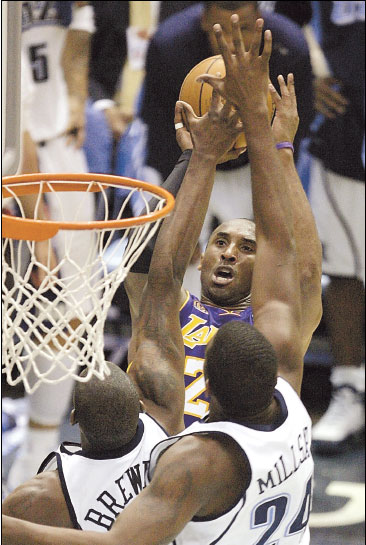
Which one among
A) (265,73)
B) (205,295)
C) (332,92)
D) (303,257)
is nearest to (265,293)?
(303,257)

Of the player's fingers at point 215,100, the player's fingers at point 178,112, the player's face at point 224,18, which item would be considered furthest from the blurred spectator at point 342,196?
the player's fingers at point 215,100

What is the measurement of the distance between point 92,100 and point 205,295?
11.6ft

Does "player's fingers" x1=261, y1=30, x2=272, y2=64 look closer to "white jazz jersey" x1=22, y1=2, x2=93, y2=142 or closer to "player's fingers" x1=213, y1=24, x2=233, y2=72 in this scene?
"player's fingers" x1=213, y1=24, x2=233, y2=72

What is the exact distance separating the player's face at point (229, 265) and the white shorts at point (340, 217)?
320cm

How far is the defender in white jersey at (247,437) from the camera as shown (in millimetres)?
2113

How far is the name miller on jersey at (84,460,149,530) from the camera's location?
98.8 inches

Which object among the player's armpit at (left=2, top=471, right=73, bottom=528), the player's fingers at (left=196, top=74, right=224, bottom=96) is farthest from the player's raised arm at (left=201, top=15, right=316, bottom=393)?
the player's armpit at (left=2, top=471, right=73, bottom=528)

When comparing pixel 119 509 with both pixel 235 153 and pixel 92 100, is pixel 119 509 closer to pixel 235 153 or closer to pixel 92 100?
pixel 235 153

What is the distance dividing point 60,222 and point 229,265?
49.9 inches

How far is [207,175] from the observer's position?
2.75 metres

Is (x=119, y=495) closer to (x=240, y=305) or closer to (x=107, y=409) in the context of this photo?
(x=107, y=409)

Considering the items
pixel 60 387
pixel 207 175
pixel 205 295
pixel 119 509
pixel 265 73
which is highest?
pixel 265 73

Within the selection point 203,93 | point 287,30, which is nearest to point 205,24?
point 287,30

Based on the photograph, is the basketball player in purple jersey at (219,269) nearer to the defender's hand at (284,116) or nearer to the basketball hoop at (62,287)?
the defender's hand at (284,116)
